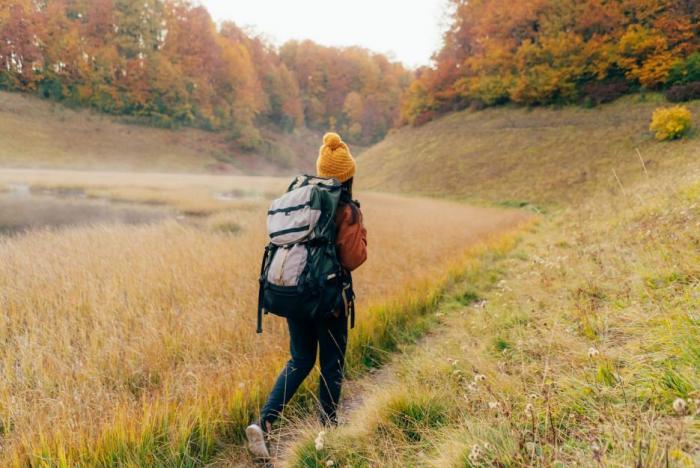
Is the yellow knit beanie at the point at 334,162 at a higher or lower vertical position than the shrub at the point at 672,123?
lower

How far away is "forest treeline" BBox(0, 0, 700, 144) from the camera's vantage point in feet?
92.3

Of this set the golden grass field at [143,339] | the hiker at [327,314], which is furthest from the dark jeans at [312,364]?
the golden grass field at [143,339]

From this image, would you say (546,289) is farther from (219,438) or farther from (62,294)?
(62,294)

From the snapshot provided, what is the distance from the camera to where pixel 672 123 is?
20.4 metres

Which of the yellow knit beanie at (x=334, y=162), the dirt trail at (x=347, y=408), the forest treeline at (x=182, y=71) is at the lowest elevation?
the dirt trail at (x=347, y=408)

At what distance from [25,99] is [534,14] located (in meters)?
58.8

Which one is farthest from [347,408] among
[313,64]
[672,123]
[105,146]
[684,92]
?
[313,64]

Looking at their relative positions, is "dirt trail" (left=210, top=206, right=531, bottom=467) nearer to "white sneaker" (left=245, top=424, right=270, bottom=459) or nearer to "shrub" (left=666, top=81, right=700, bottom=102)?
"white sneaker" (left=245, top=424, right=270, bottom=459)

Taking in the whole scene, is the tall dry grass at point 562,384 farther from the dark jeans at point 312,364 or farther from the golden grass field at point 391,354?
the dark jeans at point 312,364

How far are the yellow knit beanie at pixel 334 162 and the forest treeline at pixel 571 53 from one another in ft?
110

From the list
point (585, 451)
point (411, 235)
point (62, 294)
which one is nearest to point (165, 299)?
point (62, 294)

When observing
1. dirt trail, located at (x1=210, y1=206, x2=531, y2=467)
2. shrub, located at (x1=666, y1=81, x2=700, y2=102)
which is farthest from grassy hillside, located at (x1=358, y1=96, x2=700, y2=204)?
dirt trail, located at (x1=210, y1=206, x2=531, y2=467)

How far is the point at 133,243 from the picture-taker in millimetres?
7578

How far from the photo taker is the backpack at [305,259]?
225cm
